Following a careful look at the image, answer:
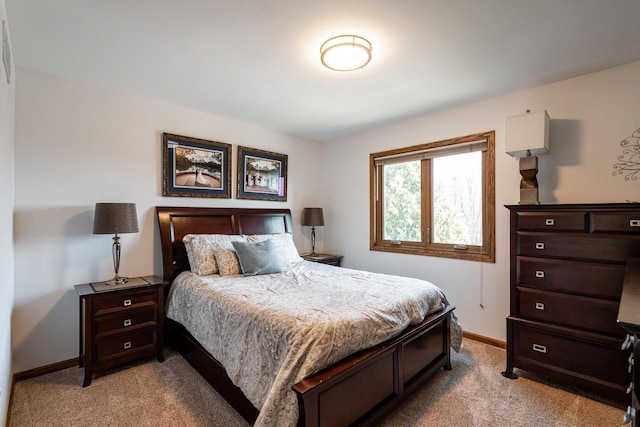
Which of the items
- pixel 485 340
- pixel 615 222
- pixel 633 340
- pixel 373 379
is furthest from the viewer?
pixel 485 340

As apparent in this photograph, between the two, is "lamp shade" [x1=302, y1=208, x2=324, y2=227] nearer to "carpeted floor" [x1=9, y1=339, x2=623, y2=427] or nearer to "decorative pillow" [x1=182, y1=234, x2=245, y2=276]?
"decorative pillow" [x1=182, y1=234, x2=245, y2=276]

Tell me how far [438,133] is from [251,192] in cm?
245

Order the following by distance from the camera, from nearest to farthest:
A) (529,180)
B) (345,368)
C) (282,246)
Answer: (345,368) < (529,180) < (282,246)

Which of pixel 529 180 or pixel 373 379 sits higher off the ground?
pixel 529 180

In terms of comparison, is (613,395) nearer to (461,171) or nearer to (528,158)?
(528,158)

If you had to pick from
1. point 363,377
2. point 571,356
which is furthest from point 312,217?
point 571,356

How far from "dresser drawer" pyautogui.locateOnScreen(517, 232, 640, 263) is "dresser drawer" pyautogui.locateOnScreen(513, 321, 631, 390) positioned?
1.98 ft

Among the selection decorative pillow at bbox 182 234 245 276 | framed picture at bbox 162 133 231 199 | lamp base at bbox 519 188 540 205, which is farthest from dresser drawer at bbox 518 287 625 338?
framed picture at bbox 162 133 231 199

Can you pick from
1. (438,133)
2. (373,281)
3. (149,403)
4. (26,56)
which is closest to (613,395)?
(373,281)

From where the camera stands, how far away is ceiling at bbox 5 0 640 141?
5.73 ft

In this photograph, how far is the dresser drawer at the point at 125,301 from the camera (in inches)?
94.9

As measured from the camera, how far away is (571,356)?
87.0 inches

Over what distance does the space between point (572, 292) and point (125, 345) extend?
11.9 ft

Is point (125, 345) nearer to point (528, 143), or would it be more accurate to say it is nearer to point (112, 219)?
point (112, 219)
